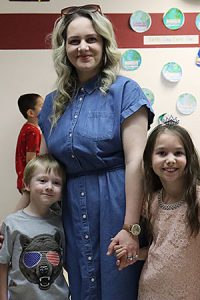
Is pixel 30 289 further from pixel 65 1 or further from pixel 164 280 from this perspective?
pixel 65 1

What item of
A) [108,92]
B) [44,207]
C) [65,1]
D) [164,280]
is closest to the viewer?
[164,280]

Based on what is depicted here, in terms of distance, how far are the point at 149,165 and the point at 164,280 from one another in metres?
0.37

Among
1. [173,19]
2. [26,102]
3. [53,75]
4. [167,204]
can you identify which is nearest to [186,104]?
[173,19]

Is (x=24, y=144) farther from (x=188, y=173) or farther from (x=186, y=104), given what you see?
(x=188, y=173)

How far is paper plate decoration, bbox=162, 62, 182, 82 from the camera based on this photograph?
340cm

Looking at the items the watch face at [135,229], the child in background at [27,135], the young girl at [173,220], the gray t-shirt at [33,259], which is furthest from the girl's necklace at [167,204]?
the child in background at [27,135]

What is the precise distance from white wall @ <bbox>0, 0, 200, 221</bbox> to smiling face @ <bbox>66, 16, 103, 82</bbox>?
1958mm

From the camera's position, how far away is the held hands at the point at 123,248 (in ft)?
4.38

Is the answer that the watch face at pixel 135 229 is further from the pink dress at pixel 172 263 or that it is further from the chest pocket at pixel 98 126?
the chest pocket at pixel 98 126

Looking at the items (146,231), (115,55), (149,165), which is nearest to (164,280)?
(146,231)

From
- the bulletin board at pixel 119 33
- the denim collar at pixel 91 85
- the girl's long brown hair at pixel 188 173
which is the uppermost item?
the bulletin board at pixel 119 33

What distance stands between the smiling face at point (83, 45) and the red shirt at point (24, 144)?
74.3 inches

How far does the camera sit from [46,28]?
3.41 metres

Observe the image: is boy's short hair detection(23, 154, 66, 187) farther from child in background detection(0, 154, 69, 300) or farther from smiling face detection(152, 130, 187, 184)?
smiling face detection(152, 130, 187, 184)
